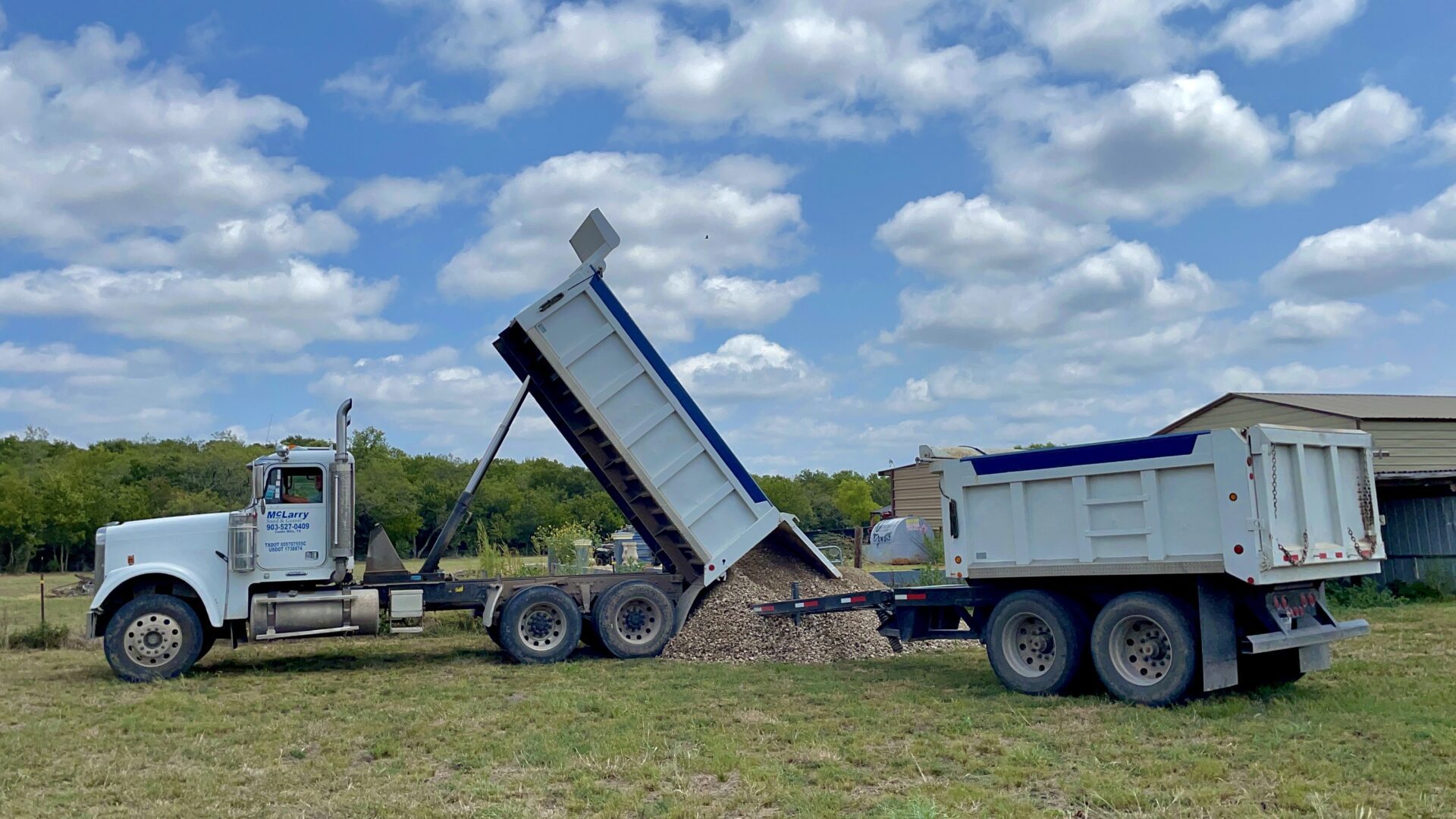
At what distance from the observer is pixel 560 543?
2092 cm

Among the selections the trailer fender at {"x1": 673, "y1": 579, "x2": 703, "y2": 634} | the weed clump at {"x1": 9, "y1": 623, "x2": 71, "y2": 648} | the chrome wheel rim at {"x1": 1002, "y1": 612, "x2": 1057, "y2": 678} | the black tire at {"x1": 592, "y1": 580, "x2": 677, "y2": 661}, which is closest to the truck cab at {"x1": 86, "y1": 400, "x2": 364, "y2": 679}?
the black tire at {"x1": 592, "y1": 580, "x2": 677, "y2": 661}

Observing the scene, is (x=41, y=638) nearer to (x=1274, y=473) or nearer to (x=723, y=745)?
(x=723, y=745)

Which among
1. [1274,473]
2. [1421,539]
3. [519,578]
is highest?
[1274,473]

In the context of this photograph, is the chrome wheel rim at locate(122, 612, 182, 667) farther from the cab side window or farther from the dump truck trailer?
the dump truck trailer

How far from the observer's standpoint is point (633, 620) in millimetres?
13180

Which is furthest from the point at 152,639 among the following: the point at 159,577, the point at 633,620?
the point at 633,620

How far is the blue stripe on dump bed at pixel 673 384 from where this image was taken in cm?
1259

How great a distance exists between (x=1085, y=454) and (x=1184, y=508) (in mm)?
1001

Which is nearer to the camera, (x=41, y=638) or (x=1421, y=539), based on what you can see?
(x=41, y=638)

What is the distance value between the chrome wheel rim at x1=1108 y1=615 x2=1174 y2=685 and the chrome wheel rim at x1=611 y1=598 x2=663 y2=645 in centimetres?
595

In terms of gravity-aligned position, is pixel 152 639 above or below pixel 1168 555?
below

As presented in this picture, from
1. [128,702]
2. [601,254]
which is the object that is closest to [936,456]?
[601,254]

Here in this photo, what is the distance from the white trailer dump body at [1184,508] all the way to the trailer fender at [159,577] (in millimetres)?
8185

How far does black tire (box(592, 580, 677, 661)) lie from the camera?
1298cm
